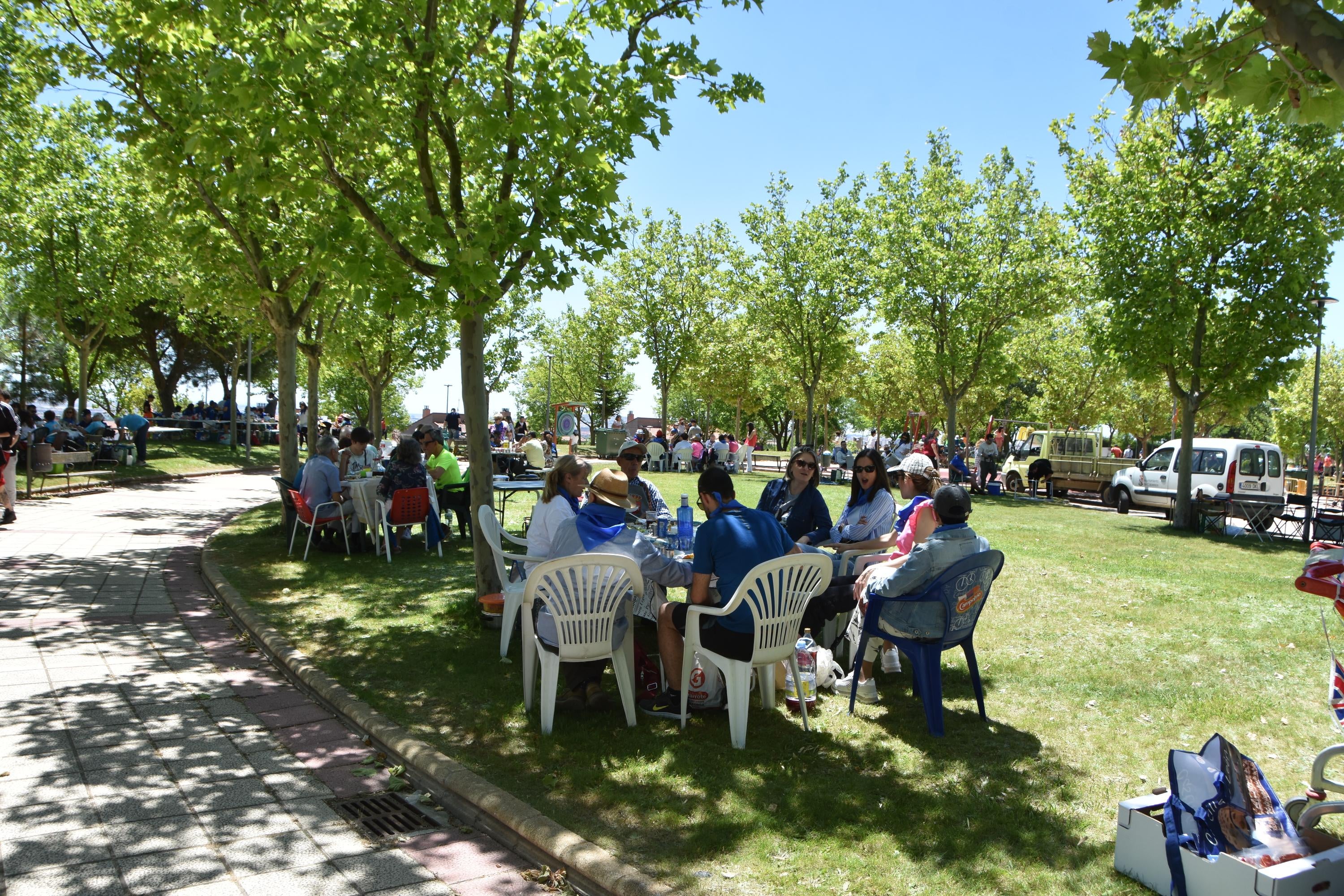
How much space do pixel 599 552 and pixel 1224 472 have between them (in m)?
18.5

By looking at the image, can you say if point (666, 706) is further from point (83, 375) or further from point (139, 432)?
point (83, 375)

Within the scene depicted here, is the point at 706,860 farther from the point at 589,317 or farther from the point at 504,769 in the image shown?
the point at 589,317

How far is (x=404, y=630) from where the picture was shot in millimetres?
6957

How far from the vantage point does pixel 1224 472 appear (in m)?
18.6

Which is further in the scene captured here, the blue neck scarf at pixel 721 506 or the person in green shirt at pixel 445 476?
the person in green shirt at pixel 445 476

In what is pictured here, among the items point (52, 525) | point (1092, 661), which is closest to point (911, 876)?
point (1092, 661)

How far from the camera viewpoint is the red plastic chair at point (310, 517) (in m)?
9.88

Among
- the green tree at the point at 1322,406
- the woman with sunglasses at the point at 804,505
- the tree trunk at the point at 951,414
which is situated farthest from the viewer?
the green tree at the point at 1322,406

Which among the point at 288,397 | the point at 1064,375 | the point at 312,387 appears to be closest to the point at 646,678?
the point at 288,397

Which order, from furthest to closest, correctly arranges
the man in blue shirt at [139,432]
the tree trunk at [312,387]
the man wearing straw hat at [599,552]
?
the man in blue shirt at [139,432]
the tree trunk at [312,387]
the man wearing straw hat at [599,552]

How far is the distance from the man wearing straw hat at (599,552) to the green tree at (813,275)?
24.2 metres

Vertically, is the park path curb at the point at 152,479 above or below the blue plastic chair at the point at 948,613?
below

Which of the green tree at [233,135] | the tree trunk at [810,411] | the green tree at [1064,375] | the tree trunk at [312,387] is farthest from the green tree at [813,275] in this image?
the green tree at [233,135]

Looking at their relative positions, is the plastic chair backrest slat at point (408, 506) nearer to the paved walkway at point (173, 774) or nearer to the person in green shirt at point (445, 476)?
the person in green shirt at point (445, 476)
